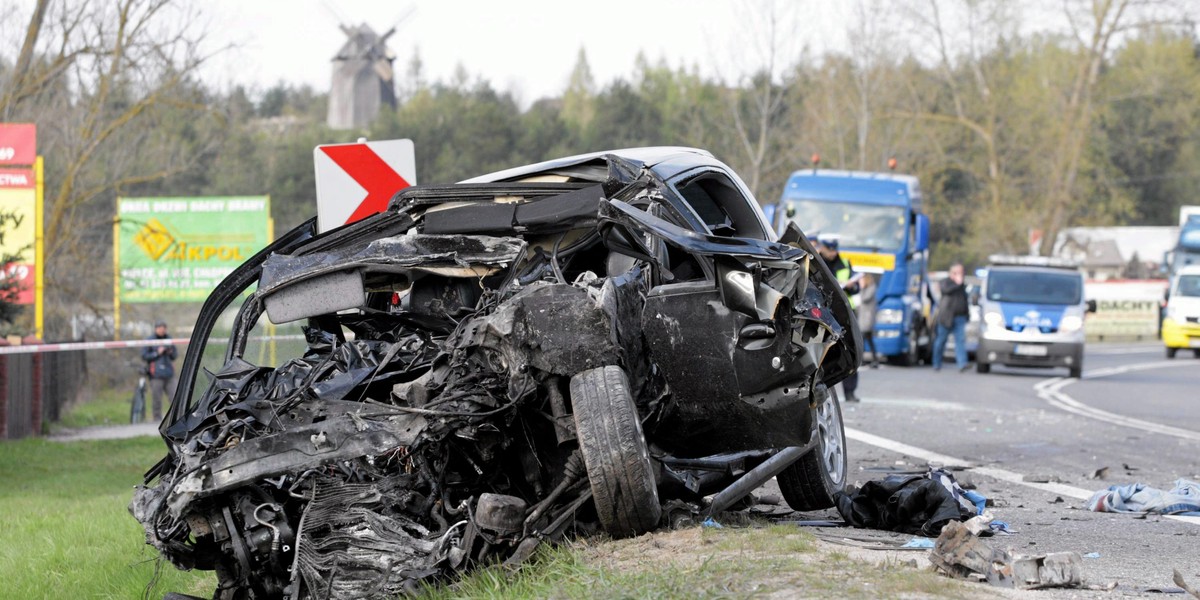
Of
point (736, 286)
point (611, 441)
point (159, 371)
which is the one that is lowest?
point (159, 371)

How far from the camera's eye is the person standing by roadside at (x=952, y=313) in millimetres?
24594

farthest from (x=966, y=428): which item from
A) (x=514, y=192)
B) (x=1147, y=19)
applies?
(x=1147, y=19)

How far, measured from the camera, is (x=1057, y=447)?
11.2m

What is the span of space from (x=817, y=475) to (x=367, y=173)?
12.1ft

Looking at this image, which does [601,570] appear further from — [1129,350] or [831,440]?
[1129,350]

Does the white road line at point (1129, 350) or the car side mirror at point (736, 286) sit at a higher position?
the car side mirror at point (736, 286)

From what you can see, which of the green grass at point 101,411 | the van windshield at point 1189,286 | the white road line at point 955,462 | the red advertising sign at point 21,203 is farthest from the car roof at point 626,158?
the van windshield at point 1189,286

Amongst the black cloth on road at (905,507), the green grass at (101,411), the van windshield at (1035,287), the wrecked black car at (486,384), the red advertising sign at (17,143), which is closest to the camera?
the wrecked black car at (486,384)

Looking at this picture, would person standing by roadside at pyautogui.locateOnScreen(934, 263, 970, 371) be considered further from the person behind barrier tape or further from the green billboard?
the green billboard

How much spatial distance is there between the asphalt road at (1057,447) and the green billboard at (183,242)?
11086 millimetres

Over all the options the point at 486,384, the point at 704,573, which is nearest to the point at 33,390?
the point at 486,384

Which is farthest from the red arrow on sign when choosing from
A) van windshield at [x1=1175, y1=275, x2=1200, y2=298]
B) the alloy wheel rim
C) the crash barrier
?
the crash barrier

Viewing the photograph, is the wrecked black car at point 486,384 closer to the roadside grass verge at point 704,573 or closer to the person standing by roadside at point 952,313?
the roadside grass verge at point 704,573

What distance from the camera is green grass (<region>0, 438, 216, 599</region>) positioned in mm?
6648
